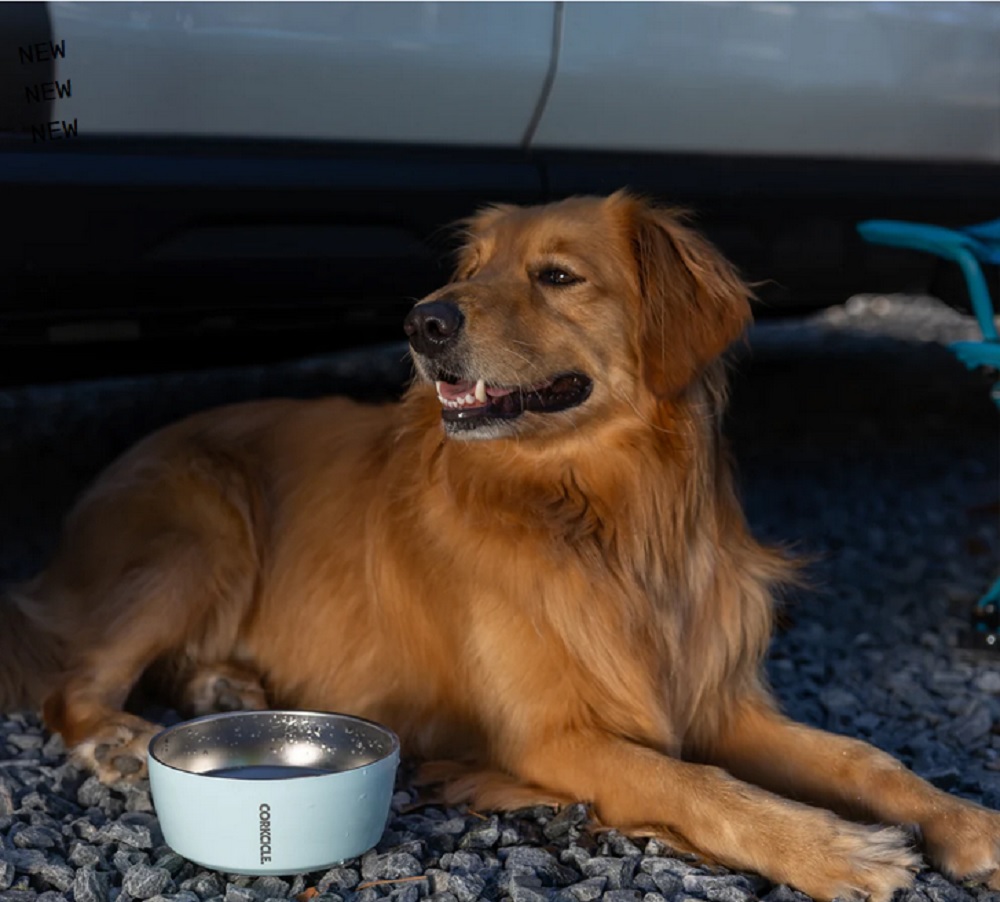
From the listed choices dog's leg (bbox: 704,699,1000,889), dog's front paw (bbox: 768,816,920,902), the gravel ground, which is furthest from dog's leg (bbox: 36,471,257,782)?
dog's front paw (bbox: 768,816,920,902)

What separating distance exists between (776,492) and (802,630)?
1542 millimetres

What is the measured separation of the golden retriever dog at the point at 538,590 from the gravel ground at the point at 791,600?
0.47 feet

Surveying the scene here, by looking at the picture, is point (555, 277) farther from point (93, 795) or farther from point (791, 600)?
point (791, 600)

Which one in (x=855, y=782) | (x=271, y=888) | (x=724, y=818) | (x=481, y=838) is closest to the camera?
(x=271, y=888)

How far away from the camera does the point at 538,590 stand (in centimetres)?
301

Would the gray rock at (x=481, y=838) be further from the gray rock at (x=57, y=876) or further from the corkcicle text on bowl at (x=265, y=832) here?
the gray rock at (x=57, y=876)

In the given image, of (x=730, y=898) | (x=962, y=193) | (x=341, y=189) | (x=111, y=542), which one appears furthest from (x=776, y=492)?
(x=730, y=898)

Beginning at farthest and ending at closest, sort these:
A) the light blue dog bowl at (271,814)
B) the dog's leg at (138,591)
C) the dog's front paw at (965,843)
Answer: the dog's leg at (138,591), the dog's front paw at (965,843), the light blue dog bowl at (271,814)

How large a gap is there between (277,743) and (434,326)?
0.88 meters

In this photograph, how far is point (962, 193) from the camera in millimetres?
4781

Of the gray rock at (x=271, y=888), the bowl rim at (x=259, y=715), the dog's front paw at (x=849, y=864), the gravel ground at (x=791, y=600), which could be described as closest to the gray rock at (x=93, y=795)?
the gravel ground at (x=791, y=600)

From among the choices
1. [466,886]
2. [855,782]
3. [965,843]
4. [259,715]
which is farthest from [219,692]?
[965,843]

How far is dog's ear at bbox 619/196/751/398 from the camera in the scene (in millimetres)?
3045

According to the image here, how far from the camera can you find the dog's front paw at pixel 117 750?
298cm
